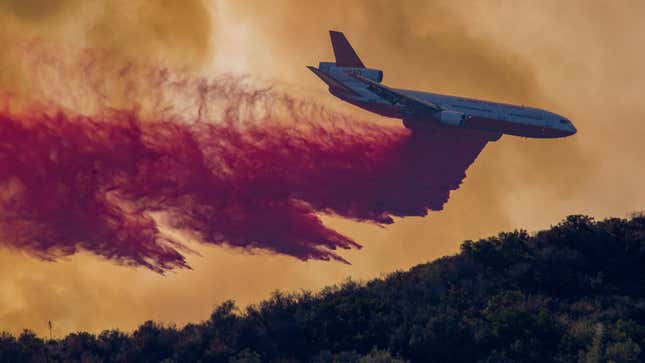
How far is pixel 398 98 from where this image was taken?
13612 centimetres

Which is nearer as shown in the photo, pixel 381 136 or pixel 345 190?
pixel 345 190

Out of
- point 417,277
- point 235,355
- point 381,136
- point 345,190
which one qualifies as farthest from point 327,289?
point 381,136

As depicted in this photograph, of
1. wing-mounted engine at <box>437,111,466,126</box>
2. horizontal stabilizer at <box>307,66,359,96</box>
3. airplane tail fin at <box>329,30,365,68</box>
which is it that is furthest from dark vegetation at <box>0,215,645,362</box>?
airplane tail fin at <box>329,30,365,68</box>

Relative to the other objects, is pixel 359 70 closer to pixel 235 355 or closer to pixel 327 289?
pixel 327 289

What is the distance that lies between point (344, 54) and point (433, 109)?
40.0 ft

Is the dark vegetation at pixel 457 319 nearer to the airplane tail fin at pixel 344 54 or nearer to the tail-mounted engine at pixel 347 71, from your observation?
the tail-mounted engine at pixel 347 71

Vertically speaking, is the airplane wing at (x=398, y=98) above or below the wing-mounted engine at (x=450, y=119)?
above

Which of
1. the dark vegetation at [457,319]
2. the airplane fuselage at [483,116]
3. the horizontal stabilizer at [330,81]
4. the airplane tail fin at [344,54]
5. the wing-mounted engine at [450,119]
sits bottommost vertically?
the dark vegetation at [457,319]

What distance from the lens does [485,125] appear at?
13875 centimetres

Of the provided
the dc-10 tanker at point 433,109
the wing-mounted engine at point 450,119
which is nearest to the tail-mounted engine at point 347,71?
the dc-10 tanker at point 433,109

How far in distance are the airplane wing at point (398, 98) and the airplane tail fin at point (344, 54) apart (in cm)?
668

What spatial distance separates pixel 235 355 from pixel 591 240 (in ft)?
105

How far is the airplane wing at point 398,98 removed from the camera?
444ft

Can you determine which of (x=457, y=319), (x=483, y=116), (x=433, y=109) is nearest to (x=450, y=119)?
(x=433, y=109)
